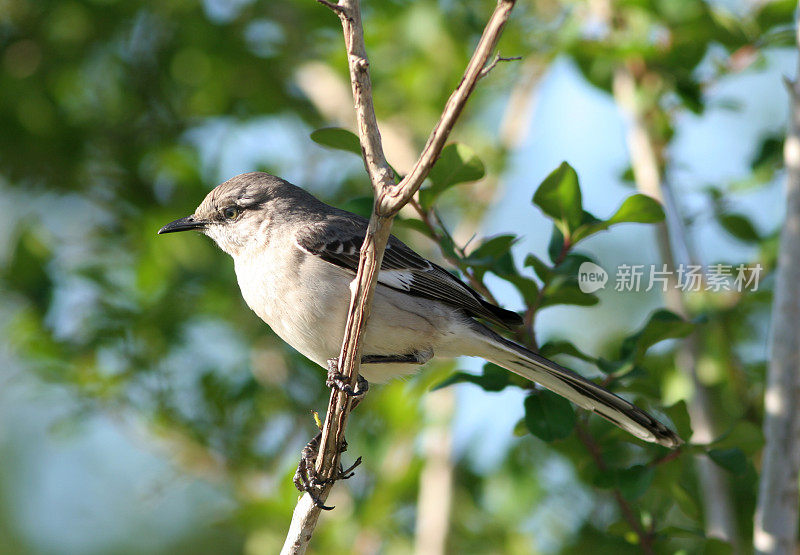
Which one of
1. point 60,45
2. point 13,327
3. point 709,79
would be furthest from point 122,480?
point 709,79

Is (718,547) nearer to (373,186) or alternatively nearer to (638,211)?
(638,211)

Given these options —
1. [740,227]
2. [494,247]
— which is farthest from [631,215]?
[740,227]

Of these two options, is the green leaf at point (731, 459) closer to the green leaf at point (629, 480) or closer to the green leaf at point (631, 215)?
the green leaf at point (629, 480)

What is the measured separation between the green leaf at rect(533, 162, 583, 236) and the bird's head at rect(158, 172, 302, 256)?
4.20 ft

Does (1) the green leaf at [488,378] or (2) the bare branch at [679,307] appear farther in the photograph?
(2) the bare branch at [679,307]

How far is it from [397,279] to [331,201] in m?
2.24

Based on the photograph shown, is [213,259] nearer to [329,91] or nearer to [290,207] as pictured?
[329,91]

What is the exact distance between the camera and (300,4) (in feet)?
16.9

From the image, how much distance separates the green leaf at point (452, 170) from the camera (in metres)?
2.55

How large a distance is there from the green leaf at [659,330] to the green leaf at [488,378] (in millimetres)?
463

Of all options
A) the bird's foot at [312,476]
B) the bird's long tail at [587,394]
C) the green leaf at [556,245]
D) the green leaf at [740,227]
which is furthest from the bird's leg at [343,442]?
the green leaf at [740,227]

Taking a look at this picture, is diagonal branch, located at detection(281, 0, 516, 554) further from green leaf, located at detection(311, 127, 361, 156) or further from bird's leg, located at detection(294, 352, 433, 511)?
green leaf, located at detection(311, 127, 361, 156)

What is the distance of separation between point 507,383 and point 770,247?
1.80 metres

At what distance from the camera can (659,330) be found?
2.65 metres
